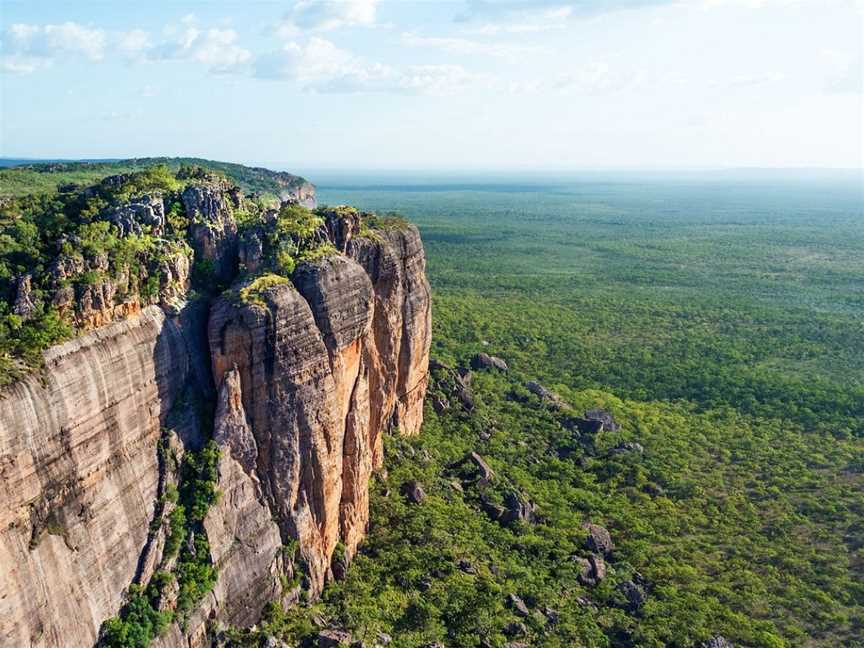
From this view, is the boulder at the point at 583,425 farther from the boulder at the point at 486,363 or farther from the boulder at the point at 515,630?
the boulder at the point at 515,630

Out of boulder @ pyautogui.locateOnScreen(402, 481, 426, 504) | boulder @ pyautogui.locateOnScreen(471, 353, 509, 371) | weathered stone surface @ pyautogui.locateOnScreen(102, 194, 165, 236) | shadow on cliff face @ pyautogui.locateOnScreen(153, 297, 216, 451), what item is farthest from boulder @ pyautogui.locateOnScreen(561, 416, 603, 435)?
weathered stone surface @ pyautogui.locateOnScreen(102, 194, 165, 236)

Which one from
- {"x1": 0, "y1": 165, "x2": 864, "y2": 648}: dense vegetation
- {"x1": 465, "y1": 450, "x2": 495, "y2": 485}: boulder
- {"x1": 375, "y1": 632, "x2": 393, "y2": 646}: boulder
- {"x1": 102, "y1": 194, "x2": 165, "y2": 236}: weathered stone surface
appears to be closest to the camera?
{"x1": 102, "y1": 194, "x2": 165, "y2": 236}: weathered stone surface

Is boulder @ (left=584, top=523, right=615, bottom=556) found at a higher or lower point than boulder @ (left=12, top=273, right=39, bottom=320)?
lower

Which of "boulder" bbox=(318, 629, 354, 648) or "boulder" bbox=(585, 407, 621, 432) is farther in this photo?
"boulder" bbox=(585, 407, 621, 432)

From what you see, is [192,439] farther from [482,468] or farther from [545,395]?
[545,395]

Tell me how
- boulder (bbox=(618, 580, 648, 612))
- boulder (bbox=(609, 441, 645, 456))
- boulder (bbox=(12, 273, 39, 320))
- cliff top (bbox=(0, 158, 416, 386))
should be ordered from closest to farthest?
boulder (bbox=(12, 273, 39, 320)) < cliff top (bbox=(0, 158, 416, 386)) < boulder (bbox=(618, 580, 648, 612)) < boulder (bbox=(609, 441, 645, 456))

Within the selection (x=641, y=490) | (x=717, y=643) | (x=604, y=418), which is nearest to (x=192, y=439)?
(x=717, y=643)

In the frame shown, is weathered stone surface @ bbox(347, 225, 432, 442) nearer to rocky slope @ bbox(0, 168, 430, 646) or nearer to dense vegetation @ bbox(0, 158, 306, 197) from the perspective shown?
rocky slope @ bbox(0, 168, 430, 646)

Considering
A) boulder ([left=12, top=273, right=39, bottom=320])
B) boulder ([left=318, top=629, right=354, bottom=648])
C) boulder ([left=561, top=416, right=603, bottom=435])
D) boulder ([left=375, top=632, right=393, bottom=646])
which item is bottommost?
boulder ([left=561, top=416, right=603, bottom=435])

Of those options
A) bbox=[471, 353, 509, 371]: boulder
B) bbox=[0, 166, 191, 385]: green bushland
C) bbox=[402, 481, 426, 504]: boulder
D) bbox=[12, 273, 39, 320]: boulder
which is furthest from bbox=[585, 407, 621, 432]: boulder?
bbox=[12, 273, 39, 320]: boulder
